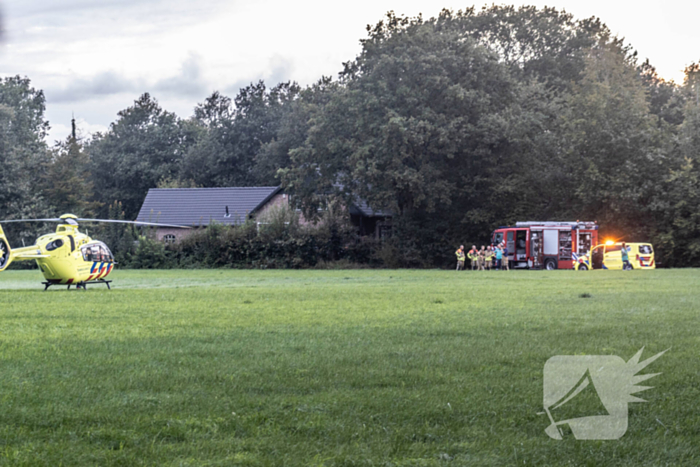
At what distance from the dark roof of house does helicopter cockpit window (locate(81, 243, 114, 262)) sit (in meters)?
36.5

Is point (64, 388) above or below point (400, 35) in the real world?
below

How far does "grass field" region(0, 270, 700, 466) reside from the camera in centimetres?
480

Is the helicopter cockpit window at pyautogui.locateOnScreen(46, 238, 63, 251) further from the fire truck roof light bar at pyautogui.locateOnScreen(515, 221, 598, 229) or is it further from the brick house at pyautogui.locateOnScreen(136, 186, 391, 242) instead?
the brick house at pyautogui.locateOnScreen(136, 186, 391, 242)

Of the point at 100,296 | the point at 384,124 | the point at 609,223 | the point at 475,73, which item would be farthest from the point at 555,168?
the point at 100,296

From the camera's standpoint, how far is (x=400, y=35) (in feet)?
155

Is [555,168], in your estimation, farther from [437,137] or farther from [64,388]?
[64,388]

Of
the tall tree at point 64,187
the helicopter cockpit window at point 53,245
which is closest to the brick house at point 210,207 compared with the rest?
the tall tree at point 64,187

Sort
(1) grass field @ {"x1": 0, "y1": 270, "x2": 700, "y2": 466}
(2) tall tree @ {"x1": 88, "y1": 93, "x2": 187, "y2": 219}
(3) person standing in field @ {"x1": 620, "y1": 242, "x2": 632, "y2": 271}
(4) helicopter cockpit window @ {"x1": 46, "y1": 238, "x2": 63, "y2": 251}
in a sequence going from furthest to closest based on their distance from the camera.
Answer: (2) tall tree @ {"x1": 88, "y1": 93, "x2": 187, "y2": 219} < (3) person standing in field @ {"x1": 620, "y1": 242, "x2": 632, "y2": 271} < (4) helicopter cockpit window @ {"x1": 46, "y1": 238, "x2": 63, "y2": 251} < (1) grass field @ {"x1": 0, "y1": 270, "x2": 700, "y2": 466}

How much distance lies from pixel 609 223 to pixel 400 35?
17.0m

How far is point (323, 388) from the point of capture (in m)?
6.66

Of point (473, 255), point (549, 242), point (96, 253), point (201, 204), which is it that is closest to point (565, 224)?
point (549, 242)

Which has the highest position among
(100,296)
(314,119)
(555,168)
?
(314,119)

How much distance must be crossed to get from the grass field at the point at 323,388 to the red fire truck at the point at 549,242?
102 feet

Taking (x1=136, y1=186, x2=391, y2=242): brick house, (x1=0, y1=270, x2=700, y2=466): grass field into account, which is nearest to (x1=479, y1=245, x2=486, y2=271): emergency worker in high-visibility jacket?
(x1=136, y1=186, x2=391, y2=242): brick house
